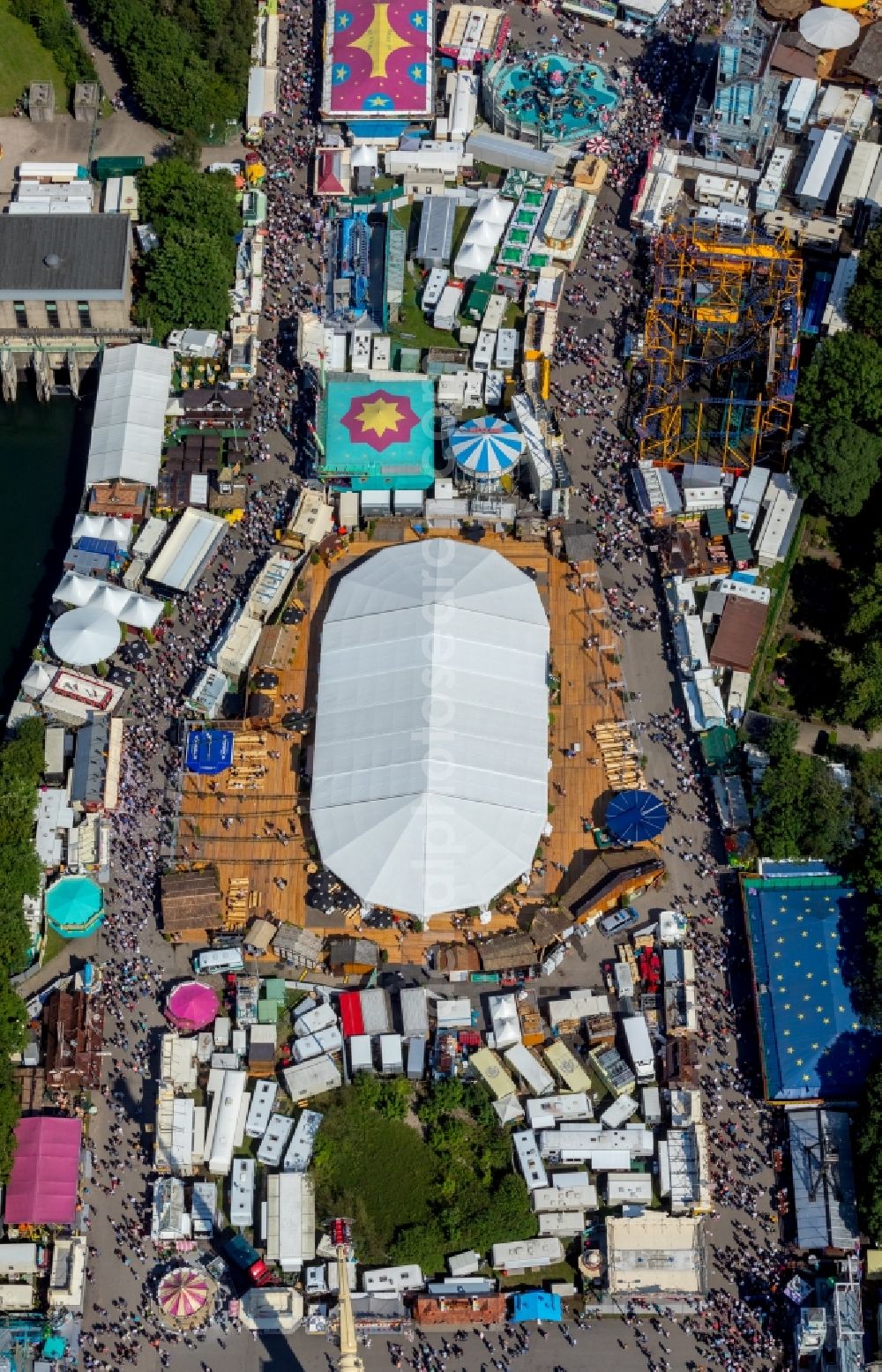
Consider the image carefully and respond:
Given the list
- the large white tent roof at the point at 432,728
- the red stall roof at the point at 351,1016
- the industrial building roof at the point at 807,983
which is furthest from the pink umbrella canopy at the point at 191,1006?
the industrial building roof at the point at 807,983

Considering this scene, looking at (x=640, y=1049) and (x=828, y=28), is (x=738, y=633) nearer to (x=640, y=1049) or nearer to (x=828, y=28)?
(x=640, y=1049)

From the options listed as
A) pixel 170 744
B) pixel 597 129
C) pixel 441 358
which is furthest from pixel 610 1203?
pixel 597 129

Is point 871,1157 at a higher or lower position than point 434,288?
lower

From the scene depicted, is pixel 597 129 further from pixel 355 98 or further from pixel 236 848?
pixel 236 848

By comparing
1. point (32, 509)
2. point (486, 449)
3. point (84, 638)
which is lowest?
point (84, 638)

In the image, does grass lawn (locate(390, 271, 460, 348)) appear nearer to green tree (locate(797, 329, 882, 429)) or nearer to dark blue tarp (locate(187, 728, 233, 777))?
green tree (locate(797, 329, 882, 429))

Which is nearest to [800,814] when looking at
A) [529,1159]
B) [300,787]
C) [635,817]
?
[635,817]

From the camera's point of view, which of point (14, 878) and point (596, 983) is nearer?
point (14, 878)
